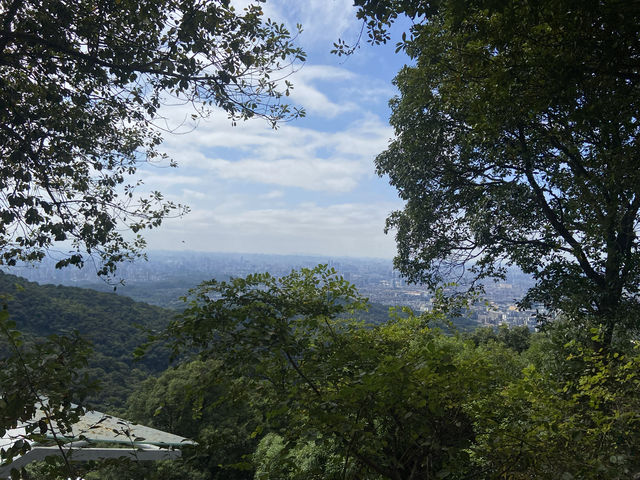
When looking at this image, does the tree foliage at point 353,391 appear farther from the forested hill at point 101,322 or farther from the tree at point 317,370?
the forested hill at point 101,322

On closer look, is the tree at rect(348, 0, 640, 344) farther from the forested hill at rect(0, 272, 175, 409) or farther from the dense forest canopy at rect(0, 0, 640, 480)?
the forested hill at rect(0, 272, 175, 409)

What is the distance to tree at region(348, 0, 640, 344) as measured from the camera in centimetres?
276

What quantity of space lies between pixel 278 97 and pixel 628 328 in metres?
5.93

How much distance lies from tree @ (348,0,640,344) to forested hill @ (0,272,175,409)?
23131mm

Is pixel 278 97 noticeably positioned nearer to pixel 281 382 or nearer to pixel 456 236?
pixel 281 382

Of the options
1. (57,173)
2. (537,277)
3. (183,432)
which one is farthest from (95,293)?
(537,277)

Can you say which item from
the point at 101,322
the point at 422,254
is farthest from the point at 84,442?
the point at 101,322

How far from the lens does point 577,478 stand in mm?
2283

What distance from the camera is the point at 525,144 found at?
5832mm

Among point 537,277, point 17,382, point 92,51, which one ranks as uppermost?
point 92,51

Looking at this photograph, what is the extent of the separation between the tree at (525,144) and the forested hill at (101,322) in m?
23.1

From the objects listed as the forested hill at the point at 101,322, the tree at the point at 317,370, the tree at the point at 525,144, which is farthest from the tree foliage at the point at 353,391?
the forested hill at the point at 101,322

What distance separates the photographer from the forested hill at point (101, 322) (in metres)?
27.3

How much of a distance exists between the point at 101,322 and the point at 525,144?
37738mm
